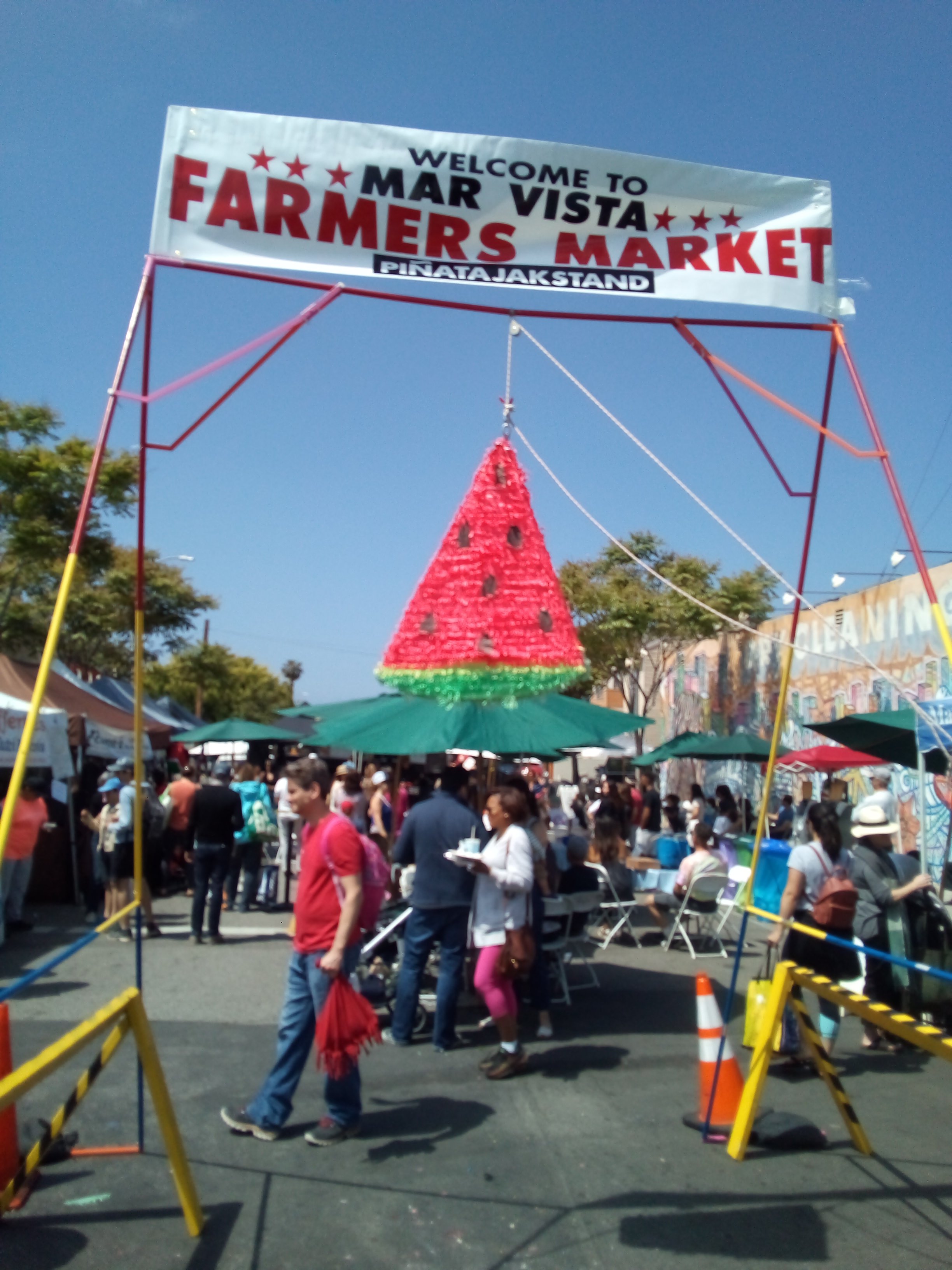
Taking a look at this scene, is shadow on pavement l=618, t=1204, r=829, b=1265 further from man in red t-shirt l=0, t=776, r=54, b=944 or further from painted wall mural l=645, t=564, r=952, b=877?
painted wall mural l=645, t=564, r=952, b=877

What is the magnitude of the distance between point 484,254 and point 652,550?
2229 cm

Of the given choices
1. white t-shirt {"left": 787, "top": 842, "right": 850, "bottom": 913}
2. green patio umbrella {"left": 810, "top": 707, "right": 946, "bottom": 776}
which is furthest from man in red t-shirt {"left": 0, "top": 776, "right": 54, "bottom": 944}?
green patio umbrella {"left": 810, "top": 707, "right": 946, "bottom": 776}

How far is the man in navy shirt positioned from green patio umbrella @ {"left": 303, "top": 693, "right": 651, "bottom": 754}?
44cm

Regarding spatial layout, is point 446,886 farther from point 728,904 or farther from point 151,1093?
point 728,904

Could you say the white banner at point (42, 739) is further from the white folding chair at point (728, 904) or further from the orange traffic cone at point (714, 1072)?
the orange traffic cone at point (714, 1072)

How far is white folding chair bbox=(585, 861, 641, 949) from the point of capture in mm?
9250

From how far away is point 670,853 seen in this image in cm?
1331

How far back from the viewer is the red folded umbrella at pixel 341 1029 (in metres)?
4.48

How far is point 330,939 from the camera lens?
4.65 meters

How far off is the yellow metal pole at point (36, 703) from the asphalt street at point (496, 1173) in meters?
1.84

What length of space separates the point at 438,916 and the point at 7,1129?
8.76ft

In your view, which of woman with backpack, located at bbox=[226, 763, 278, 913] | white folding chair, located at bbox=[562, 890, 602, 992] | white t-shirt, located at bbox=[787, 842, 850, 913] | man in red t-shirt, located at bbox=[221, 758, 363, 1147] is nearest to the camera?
man in red t-shirt, located at bbox=[221, 758, 363, 1147]

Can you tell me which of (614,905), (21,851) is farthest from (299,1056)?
(614,905)

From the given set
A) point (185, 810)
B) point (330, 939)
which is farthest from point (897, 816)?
point (330, 939)
